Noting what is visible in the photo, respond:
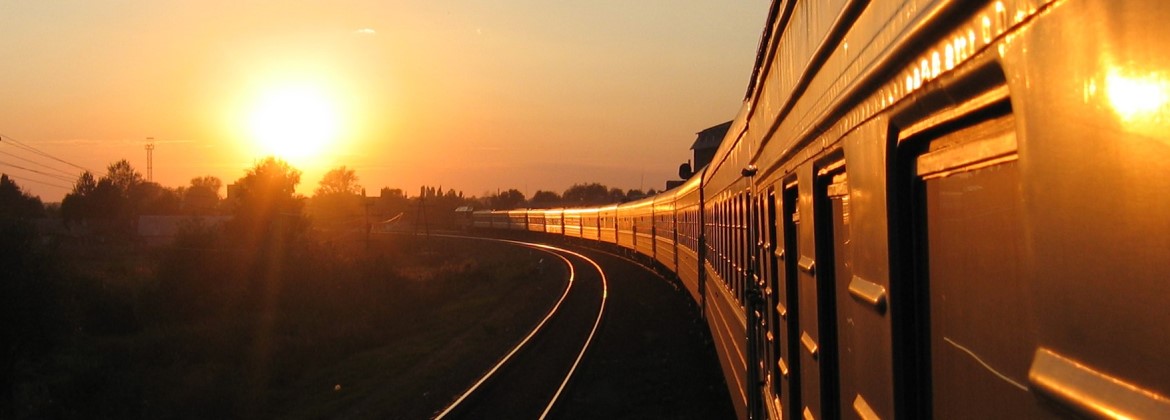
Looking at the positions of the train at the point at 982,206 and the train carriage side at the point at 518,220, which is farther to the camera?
the train carriage side at the point at 518,220

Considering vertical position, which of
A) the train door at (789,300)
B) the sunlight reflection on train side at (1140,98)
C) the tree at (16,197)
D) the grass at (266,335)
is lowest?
the grass at (266,335)

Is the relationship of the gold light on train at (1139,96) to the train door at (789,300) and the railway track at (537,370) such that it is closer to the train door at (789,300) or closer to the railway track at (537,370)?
the train door at (789,300)

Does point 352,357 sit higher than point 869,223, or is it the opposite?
point 869,223

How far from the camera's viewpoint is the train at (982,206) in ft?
4.04

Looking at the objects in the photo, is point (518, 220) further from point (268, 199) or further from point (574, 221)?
point (268, 199)

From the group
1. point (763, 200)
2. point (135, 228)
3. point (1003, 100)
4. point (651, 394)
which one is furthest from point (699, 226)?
point (135, 228)

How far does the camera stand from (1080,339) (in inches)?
54.3

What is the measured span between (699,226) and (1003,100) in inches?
563

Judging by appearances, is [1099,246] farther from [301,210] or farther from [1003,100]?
[301,210]

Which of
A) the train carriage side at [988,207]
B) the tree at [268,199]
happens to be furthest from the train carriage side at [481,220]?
the train carriage side at [988,207]

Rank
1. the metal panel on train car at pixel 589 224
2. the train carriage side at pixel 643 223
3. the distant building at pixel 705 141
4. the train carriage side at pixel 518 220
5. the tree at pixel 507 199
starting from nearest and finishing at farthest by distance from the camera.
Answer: the train carriage side at pixel 643 223 < the metal panel on train car at pixel 589 224 < the distant building at pixel 705 141 < the train carriage side at pixel 518 220 < the tree at pixel 507 199

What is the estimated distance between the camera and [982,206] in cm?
192

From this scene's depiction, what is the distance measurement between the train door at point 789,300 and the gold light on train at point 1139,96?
145 inches

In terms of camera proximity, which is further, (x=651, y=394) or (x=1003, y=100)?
(x=651, y=394)
